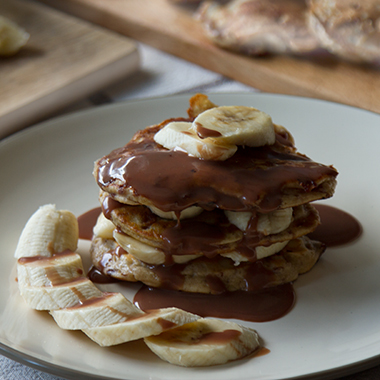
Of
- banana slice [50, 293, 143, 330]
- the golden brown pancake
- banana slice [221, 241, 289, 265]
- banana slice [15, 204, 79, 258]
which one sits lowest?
banana slice [15, 204, 79, 258]

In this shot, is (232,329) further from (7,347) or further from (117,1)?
(117,1)

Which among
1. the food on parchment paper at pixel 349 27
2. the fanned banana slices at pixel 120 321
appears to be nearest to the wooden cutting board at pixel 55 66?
the food on parchment paper at pixel 349 27

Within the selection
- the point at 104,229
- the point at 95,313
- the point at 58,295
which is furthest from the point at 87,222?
the point at 95,313

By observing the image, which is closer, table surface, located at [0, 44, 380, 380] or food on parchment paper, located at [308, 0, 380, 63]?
food on parchment paper, located at [308, 0, 380, 63]

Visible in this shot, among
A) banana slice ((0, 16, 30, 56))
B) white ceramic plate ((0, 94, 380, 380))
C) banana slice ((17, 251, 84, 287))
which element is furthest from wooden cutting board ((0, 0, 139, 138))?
banana slice ((17, 251, 84, 287))

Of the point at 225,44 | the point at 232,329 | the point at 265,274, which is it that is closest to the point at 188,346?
the point at 232,329

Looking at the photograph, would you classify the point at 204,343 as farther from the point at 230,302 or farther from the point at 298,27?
the point at 298,27

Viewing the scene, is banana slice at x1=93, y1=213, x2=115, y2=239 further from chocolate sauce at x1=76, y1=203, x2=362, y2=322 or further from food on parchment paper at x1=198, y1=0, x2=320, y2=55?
food on parchment paper at x1=198, y1=0, x2=320, y2=55

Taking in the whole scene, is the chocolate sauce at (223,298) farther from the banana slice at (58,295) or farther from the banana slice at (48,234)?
the banana slice at (58,295)
